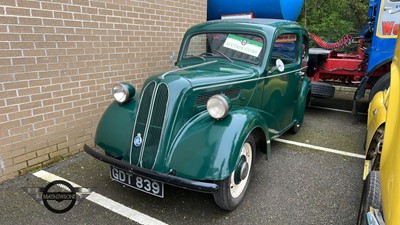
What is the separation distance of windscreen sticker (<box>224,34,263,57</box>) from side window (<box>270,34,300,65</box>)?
23 cm

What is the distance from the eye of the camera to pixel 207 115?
265cm

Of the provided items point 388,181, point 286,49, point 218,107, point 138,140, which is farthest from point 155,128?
point 286,49

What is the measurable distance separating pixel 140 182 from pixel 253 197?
1.19 metres

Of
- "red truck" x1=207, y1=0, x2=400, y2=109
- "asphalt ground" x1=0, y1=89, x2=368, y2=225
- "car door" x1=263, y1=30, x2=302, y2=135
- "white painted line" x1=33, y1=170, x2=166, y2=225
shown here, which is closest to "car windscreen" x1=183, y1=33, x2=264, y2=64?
"car door" x1=263, y1=30, x2=302, y2=135

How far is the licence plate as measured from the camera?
7.99 ft

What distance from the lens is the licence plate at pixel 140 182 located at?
2.43 metres

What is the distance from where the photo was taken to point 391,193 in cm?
140

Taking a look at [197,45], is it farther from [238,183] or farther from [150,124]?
[238,183]

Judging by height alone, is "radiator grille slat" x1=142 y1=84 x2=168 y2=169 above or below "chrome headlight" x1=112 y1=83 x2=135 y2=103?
below

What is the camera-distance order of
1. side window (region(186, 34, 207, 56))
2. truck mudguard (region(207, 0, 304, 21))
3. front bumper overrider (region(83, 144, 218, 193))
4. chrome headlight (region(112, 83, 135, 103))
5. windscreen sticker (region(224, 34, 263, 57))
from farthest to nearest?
truck mudguard (region(207, 0, 304, 21))
side window (region(186, 34, 207, 56))
windscreen sticker (region(224, 34, 263, 57))
chrome headlight (region(112, 83, 135, 103))
front bumper overrider (region(83, 144, 218, 193))

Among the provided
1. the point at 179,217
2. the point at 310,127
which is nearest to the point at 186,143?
the point at 179,217

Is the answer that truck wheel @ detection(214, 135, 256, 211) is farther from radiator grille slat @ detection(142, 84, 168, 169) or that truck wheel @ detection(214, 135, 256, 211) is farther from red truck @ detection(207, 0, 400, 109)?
red truck @ detection(207, 0, 400, 109)

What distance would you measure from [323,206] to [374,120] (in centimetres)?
117

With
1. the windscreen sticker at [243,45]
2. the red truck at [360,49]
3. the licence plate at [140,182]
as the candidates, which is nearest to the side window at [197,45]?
the windscreen sticker at [243,45]
